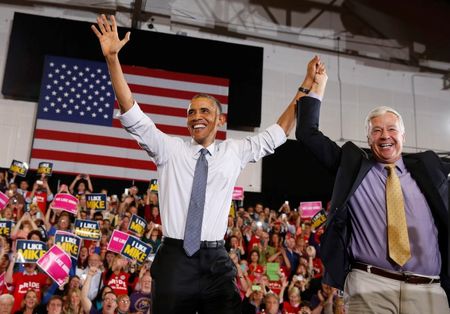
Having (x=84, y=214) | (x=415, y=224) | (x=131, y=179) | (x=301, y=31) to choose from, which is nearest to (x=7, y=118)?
(x=131, y=179)

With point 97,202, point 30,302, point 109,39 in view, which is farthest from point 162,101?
point 109,39

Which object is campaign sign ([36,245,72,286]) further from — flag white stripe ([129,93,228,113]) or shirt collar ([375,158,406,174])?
flag white stripe ([129,93,228,113])

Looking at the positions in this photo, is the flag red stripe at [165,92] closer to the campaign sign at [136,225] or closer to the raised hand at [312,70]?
the campaign sign at [136,225]

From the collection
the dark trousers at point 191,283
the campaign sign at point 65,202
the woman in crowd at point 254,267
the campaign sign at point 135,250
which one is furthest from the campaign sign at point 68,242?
the dark trousers at point 191,283

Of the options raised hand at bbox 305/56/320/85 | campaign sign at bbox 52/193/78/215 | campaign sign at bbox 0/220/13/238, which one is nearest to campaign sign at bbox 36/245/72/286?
campaign sign at bbox 0/220/13/238

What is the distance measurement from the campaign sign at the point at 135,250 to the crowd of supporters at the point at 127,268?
0.23 metres

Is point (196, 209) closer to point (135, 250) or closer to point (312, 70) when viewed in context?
point (312, 70)

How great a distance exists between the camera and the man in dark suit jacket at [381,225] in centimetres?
195

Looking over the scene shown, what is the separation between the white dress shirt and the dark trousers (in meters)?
0.08

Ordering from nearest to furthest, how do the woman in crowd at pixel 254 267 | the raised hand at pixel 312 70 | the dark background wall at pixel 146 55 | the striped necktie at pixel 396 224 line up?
the striped necktie at pixel 396 224, the raised hand at pixel 312 70, the woman in crowd at pixel 254 267, the dark background wall at pixel 146 55

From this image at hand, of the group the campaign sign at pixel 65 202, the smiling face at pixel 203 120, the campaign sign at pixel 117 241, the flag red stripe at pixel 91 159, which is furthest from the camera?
the flag red stripe at pixel 91 159

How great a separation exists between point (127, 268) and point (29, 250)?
3.92ft

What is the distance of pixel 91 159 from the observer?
1010 cm

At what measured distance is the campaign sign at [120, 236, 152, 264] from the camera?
5410 mm
